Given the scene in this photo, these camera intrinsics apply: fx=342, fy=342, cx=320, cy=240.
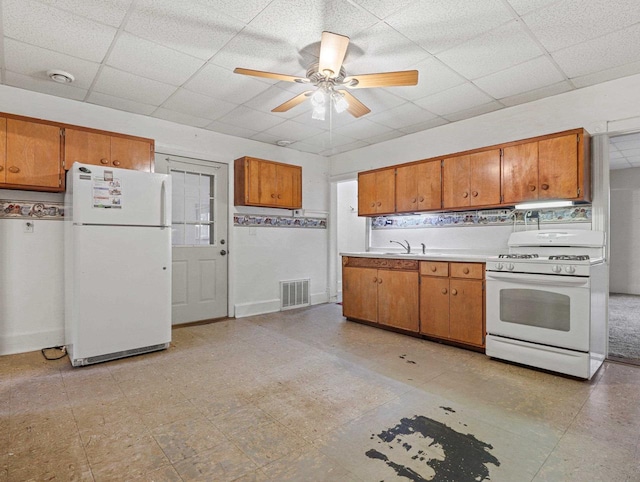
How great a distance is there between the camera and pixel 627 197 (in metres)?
6.87

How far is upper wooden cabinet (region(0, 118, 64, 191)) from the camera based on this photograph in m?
3.12

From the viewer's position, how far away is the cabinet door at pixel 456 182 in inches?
155

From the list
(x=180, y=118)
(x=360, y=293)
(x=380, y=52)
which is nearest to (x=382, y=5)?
(x=380, y=52)

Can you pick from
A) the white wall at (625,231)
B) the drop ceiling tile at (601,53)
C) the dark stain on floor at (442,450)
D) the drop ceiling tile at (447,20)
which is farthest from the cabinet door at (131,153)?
the white wall at (625,231)

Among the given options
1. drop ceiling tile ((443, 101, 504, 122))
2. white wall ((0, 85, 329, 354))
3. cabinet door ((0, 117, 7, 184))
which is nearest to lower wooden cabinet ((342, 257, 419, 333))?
white wall ((0, 85, 329, 354))

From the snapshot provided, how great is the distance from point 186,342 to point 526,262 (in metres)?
3.46

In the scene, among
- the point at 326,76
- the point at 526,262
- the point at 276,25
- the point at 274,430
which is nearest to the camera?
the point at 274,430

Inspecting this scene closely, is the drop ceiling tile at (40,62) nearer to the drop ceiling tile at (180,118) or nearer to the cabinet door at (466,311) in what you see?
the drop ceiling tile at (180,118)

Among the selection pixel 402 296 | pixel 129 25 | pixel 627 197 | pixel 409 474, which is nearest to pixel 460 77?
pixel 402 296

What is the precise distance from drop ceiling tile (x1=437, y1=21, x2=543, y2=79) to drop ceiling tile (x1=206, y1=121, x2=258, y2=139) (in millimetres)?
2752

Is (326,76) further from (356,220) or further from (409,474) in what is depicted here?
(356,220)

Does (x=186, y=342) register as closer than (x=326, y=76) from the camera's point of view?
No

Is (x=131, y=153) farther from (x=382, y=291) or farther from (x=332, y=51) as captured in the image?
(x=382, y=291)

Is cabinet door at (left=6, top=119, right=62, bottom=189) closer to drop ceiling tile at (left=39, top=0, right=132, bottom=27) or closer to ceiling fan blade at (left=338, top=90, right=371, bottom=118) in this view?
drop ceiling tile at (left=39, top=0, right=132, bottom=27)
